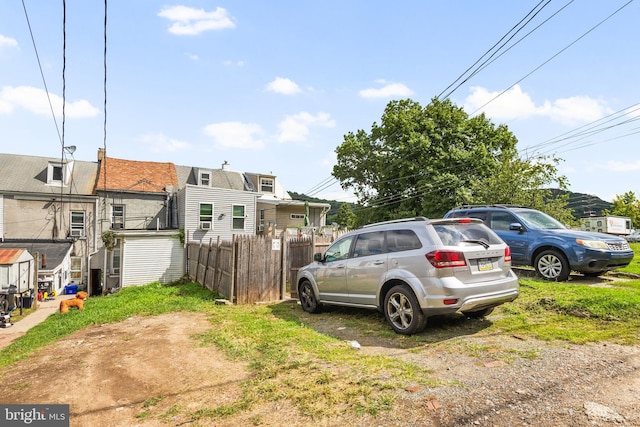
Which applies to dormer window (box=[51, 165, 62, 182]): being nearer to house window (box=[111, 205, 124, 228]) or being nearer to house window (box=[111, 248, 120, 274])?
house window (box=[111, 205, 124, 228])

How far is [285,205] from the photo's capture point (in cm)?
2845

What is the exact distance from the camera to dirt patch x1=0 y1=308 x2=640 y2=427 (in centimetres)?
289

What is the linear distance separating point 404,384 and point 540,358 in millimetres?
1743

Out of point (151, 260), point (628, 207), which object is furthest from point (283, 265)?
point (628, 207)

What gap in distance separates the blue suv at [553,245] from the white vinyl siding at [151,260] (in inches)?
656

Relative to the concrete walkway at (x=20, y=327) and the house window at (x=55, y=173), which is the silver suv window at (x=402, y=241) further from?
Answer: the house window at (x=55, y=173)

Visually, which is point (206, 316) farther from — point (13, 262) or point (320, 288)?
point (13, 262)

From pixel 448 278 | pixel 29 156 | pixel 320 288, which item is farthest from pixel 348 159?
pixel 448 278

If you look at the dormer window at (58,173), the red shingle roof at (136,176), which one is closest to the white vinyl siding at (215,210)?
the red shingle roof at (136,176)

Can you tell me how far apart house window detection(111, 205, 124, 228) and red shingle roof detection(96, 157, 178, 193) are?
124 cm

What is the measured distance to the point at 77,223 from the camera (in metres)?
22.4

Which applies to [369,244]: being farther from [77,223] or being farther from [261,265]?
[77,223]

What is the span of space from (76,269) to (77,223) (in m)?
3.06

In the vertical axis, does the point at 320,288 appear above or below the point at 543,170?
below
